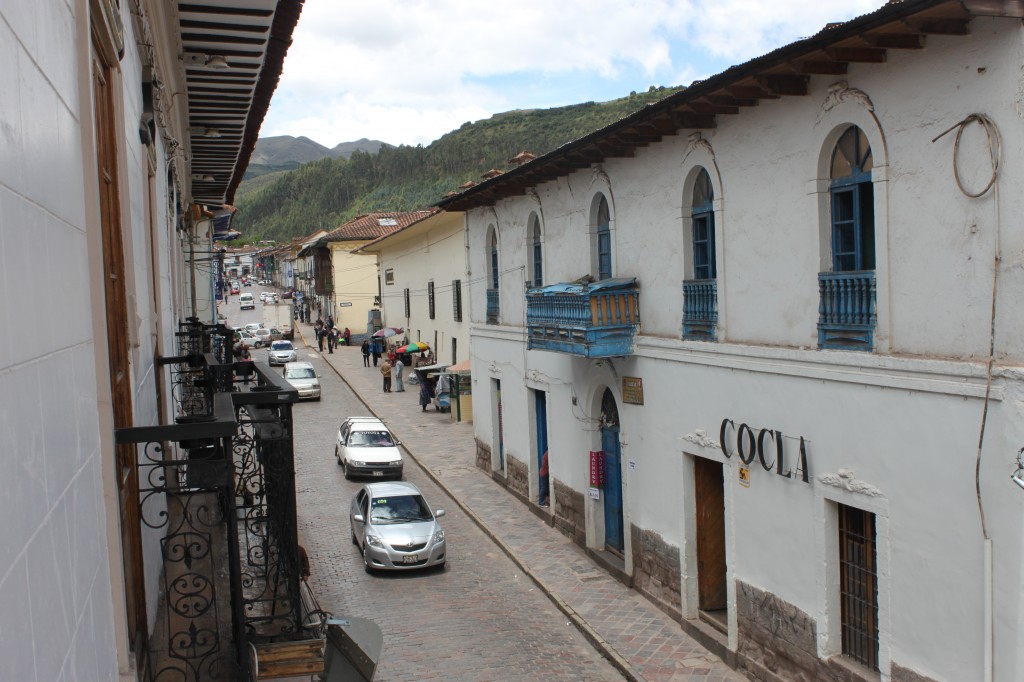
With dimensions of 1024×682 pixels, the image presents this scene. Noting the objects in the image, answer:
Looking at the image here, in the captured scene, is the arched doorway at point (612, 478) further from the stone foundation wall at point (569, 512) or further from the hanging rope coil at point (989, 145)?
the hanging rope coil at point (989, 145)

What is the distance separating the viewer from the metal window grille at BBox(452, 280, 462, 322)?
35.7 meters

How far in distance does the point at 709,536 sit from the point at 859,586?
330cm

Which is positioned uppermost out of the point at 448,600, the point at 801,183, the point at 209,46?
the point at 209,46

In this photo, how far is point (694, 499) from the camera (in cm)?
1308

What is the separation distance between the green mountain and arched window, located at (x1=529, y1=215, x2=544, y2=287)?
64.6 metres

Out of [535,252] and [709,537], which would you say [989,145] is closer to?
[709,537]

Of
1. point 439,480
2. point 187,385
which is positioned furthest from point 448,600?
point 439,480

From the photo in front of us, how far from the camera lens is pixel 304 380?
118 feet

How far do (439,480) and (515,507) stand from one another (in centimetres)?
335

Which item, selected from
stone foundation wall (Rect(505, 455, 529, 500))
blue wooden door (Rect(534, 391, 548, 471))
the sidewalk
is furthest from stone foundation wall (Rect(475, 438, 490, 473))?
blue wooden door (Rect(534, 391, 548, 471))

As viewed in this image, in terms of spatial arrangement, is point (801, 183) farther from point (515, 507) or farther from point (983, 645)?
point (515, 507)

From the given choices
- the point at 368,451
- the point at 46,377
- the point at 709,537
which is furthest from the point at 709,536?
the point at 368,451

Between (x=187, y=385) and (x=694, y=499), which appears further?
(x=694, y=499)

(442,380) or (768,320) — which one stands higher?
(768,320)
